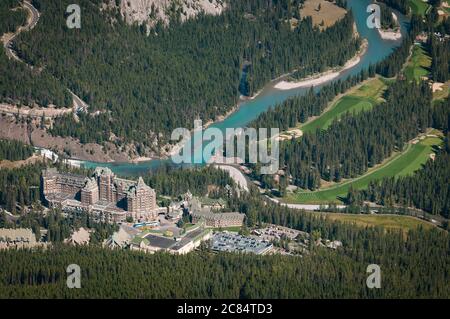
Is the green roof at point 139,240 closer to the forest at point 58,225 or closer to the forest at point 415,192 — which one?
the forest at point 58,225

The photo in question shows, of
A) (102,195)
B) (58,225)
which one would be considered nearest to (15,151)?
(102,195)

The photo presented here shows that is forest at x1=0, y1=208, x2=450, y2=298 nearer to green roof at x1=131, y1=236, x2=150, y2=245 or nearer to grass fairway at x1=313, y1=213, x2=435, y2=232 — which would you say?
green roof at x1=131, y1=236, x2=150, y2=245

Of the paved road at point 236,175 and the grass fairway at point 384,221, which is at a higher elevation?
the paved road at point 236,175

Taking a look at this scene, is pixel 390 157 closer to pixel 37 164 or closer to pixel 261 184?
pixel 261 184

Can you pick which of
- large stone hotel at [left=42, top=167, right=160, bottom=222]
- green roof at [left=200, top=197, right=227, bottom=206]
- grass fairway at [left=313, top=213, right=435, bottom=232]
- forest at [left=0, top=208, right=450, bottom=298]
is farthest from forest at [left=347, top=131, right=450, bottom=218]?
large stone hotel at [left=42, top=167, right=160, bottom=222]

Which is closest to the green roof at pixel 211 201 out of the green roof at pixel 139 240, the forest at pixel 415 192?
the green roof at pixel 139 240

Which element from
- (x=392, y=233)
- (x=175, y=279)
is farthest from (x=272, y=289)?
(x=392, y=233)
